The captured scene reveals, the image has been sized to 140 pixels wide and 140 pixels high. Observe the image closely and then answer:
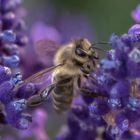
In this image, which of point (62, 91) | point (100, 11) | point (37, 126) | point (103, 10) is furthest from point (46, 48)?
point (103, 10)

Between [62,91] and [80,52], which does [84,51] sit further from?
[62,91]

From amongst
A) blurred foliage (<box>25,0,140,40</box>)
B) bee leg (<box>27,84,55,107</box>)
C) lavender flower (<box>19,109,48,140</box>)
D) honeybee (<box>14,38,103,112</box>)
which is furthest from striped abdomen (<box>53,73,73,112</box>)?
blurred foliage (<box>25,0,140,40</box>)

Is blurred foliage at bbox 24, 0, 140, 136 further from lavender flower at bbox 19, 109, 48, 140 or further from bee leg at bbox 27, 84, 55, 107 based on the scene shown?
bee leg at bbox 27, 84, 55, 107

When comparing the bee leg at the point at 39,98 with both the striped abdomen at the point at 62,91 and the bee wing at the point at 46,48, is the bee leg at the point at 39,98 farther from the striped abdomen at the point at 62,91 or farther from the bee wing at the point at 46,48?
the bee wing at the point at 46,48

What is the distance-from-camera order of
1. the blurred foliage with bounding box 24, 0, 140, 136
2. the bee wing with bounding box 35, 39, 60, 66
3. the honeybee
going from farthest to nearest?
the blurred foliage with bounding box 24, 0, 140, 136, the bee wing with bounding box 35, 39, 60, 66, the honeybee

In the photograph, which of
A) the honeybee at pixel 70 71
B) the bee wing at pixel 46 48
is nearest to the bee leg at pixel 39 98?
the honeybee at pixel 70 71

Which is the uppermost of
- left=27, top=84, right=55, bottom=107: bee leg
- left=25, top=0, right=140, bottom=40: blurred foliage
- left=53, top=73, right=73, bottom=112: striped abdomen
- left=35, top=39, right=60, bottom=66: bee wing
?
left=25, top=0, right=140, bottom=40: blurred foliage

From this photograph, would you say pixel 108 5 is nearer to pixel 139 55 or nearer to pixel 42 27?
pixel 42 27

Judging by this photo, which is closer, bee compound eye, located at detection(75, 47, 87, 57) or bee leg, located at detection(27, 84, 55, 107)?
bee leg, located at detection(27, 84, 55, 107)

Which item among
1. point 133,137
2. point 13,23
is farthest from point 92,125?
point 13,23

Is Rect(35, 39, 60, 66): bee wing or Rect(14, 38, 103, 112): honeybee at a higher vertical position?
Rect(35, 39, 60, 66): bee wing
